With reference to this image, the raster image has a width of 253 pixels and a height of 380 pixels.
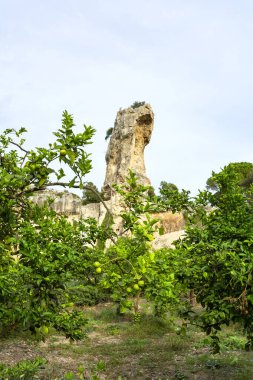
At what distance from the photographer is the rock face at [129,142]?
46.6 metres

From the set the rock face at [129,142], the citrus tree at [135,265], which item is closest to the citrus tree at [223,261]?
the citrus tree at [135,265]

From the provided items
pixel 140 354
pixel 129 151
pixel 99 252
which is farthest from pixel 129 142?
pixel 99 252

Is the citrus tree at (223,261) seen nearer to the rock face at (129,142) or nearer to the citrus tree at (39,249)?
the citrus tree at (39,249)

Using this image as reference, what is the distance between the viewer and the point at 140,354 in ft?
46.0

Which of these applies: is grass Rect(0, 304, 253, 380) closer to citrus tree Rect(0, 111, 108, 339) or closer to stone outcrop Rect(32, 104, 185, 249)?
citrus tree Rect(0, 111, 108, 339)

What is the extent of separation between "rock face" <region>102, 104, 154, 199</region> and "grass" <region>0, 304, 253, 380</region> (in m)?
28.7

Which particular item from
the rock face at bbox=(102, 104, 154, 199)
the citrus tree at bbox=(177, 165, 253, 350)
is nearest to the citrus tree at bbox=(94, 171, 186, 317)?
the citrus tree at bbox=(177, 165, 253, 350)

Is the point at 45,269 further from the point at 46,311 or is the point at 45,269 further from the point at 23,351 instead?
the point at 23,351

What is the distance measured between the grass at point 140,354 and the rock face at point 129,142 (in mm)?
28715

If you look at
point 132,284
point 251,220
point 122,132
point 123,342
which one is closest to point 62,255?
point 132,284

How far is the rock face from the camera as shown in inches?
1836

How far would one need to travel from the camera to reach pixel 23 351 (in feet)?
46.8

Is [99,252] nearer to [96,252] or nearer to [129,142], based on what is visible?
[96,252]

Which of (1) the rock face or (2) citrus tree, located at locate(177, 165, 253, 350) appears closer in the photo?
(2) citrus tree, located at locate(177, 165, 253, 350)
